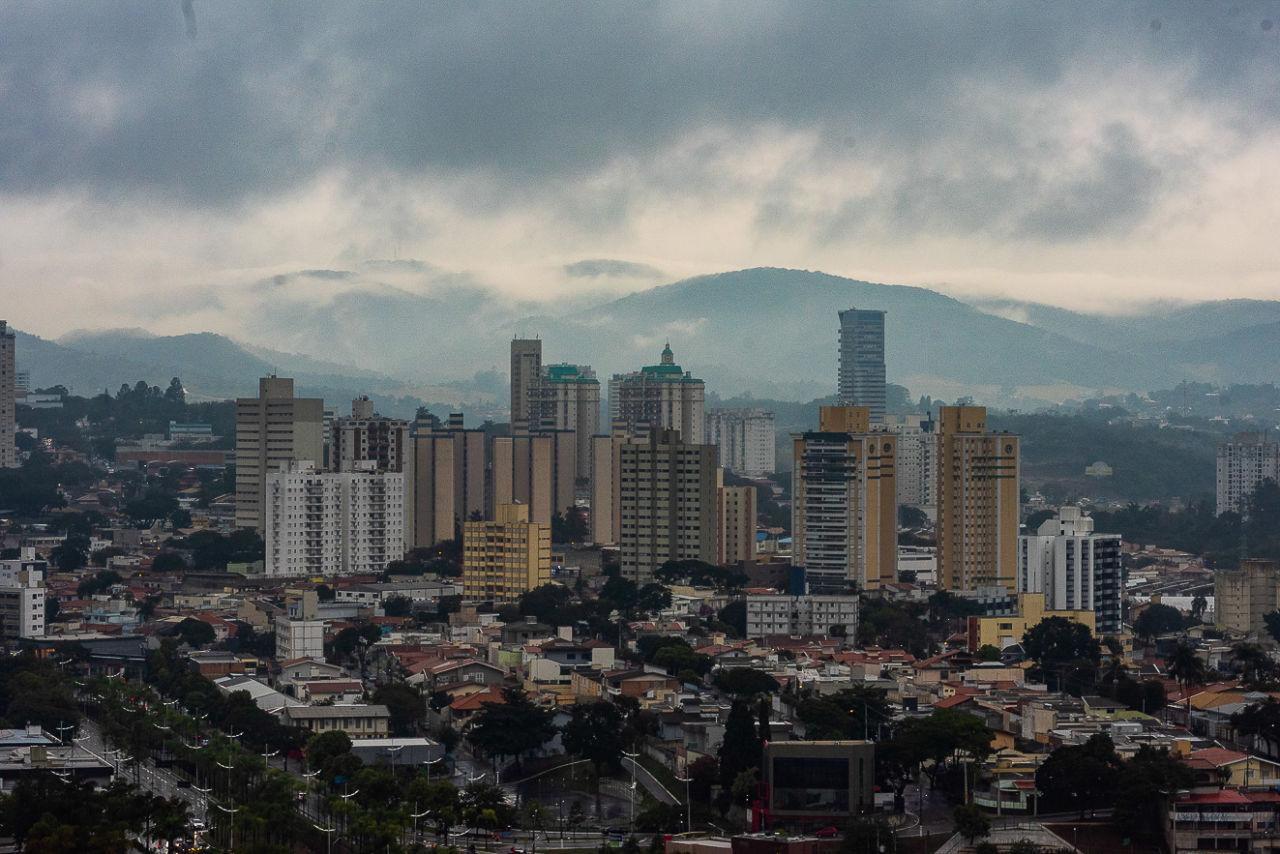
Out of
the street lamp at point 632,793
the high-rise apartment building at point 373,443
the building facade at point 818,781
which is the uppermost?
the high-rise apartment building at point 373,443

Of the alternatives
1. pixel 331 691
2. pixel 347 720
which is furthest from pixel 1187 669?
pixel 331 691

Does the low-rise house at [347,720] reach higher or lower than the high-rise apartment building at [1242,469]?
lower

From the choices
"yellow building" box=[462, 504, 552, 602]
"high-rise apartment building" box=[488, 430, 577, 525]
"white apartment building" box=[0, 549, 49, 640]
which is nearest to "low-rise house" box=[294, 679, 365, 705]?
"white apartment building" box=[0, 549, 49, 640]

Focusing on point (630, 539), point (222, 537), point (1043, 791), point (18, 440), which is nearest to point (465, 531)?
point (630, 539)

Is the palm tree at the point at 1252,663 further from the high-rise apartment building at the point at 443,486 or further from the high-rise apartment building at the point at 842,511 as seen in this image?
the high-rise apartment building at the point at 443,486

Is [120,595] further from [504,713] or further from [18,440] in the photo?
[18,440]

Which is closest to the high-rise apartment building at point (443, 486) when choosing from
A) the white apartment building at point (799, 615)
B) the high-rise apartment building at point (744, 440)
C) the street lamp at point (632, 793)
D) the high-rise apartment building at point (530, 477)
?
the high-rise apartment building at point (530, 477)

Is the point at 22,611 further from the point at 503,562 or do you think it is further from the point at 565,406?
the point at 565,406
